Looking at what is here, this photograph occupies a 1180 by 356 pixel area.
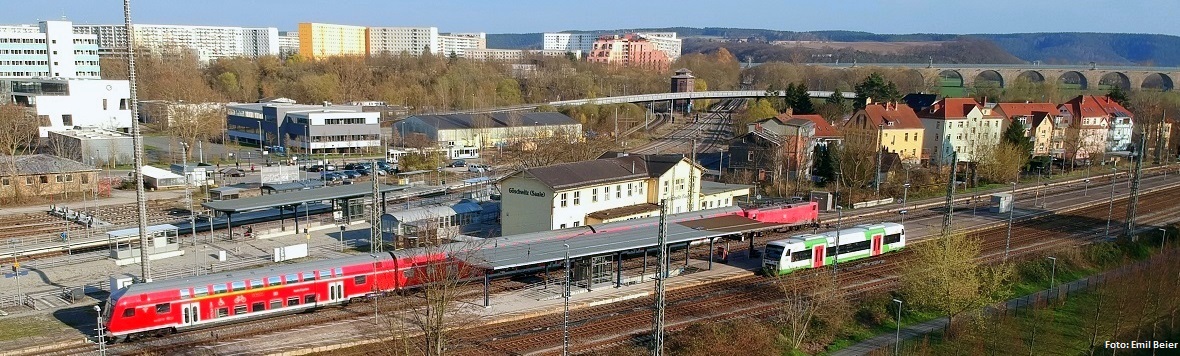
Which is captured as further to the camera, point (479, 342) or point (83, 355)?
point (479, 342)

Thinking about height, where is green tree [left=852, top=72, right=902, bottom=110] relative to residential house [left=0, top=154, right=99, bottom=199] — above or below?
above

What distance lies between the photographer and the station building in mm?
37094

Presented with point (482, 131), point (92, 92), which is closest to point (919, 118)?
point (482, 131)

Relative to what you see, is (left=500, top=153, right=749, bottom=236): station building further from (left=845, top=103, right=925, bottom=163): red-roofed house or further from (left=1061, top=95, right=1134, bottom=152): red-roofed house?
(left=1061, top=95, right=1134, bottom=152): red-roofed house

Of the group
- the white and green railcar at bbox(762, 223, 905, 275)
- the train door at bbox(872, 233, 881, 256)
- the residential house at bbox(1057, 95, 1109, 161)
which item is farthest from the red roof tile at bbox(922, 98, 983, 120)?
the train door at bbox(872, 233, 881, 256)

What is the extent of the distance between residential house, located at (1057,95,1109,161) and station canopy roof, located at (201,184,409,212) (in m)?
60.6

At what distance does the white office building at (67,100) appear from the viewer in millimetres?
72000

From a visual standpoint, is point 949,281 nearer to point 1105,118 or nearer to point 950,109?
point 950,109

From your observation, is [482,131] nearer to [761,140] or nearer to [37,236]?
[761,140]

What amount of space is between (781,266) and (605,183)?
10113 mm

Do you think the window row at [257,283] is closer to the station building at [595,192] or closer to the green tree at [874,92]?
the station building at [595,192]

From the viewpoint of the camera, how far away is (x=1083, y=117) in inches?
2975

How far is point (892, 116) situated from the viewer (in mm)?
66500

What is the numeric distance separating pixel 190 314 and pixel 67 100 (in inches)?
2403
